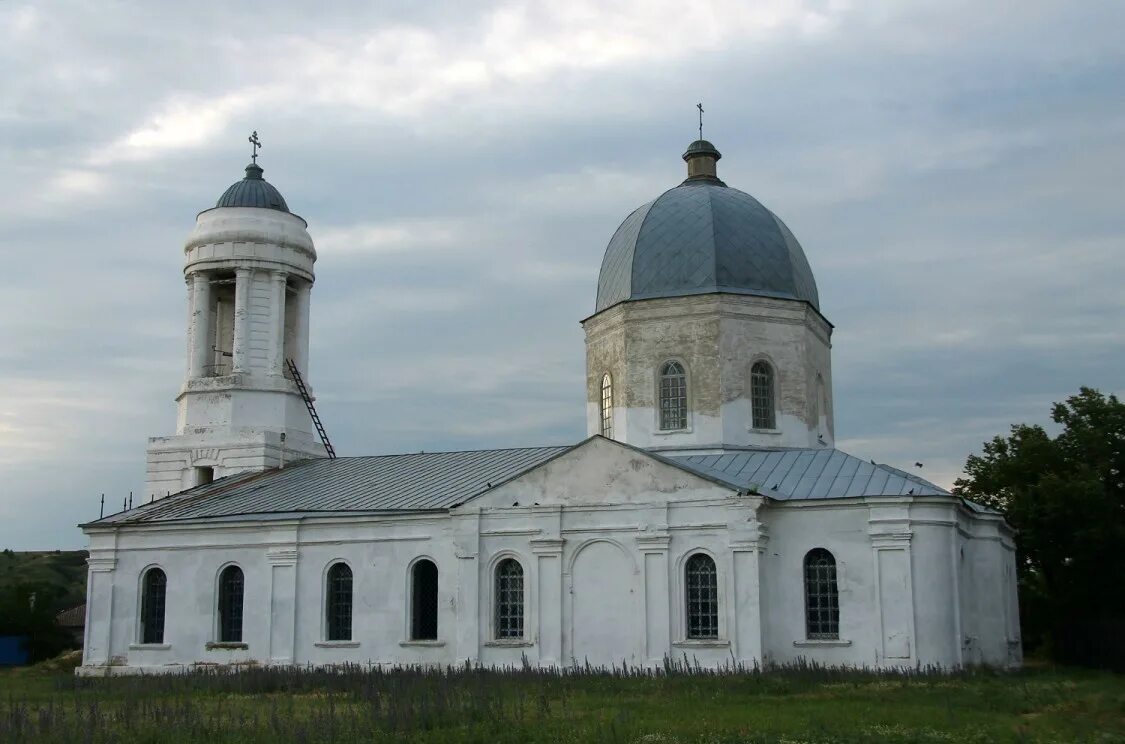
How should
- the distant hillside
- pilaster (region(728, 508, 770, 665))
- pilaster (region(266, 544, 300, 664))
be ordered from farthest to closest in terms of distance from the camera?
1. the distant hillside
2. pilaster (region(266, 544, 300, 664))
3. pilaster (region(728, 508, 770, 665))

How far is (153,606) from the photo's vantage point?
2956 centimetres

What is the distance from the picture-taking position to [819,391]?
29859 mm

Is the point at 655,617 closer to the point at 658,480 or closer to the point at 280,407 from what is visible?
the point at 658,480

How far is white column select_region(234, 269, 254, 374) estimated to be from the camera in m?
32.9

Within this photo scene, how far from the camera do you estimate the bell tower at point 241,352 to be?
3262 cm

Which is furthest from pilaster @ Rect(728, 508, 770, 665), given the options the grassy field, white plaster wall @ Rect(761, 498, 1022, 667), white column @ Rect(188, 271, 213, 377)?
white column @ Rect(188, 271, 213, 377)

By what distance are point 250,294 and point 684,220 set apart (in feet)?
39.0

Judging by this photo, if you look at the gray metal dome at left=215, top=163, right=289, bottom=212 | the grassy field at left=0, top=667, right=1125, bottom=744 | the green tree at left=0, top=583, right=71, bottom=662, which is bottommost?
the grassy field at left=0, top=667, right=1125, bottom=744

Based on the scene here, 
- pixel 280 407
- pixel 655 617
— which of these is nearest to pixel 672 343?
pixel 655 617

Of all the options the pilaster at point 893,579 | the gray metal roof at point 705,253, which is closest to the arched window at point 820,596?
the pilaster at point 893,579

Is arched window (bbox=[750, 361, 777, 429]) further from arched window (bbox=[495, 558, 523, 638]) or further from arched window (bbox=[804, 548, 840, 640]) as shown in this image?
arched window (bbox=[495, 558, 523, 638])

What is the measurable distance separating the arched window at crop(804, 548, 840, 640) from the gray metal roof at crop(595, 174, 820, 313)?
7.02m

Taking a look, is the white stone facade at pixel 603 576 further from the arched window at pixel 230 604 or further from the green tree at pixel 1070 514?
the green tree at pixel 1070 514

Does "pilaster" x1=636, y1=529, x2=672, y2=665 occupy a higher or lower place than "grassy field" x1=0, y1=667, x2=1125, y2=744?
higher
